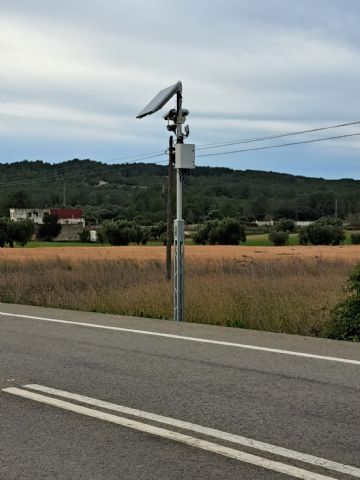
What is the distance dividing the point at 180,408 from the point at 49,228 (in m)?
114

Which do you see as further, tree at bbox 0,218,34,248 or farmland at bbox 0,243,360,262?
tree at bbox 0,218,34,248

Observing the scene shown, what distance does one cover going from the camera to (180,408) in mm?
5957

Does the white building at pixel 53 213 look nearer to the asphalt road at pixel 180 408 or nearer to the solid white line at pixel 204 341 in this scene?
the solid white line at pixel 204 341

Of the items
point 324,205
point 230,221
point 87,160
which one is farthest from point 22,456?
point 87,160

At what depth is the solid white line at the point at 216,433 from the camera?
448 cm

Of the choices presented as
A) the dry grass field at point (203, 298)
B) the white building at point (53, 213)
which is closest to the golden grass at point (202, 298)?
the dry grass field at point (203, 298)

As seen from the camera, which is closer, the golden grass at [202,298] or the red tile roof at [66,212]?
the golden grass at [202,298]

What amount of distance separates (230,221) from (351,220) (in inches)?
1051

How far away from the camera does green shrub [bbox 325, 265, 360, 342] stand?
10.3m

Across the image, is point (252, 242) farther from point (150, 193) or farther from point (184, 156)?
point (184, 156)

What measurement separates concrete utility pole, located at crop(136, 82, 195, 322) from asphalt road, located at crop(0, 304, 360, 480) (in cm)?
251

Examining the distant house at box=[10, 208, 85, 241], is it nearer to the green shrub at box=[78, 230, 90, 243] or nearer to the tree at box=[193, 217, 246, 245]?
the green shrub at box=[78, 230, 90, 243]

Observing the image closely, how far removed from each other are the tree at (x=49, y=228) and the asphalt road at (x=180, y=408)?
109m

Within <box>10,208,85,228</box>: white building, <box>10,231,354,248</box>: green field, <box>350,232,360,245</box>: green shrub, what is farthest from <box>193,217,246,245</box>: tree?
<box>10,208,85,228</box>: white building
